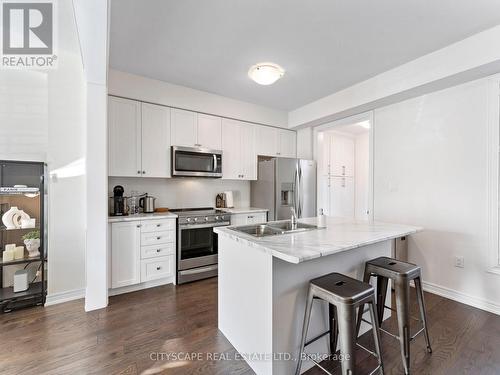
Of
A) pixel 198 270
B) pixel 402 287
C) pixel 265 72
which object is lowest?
pixel 198 270

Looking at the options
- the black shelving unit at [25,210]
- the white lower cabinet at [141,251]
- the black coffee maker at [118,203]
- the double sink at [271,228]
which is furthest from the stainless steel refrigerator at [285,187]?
the black shelving unit at [25,210]

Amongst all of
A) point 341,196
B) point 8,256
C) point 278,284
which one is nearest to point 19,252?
point 8,256

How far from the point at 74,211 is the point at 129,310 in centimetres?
128

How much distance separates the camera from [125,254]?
2725mm

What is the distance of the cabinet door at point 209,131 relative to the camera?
3.58 meters

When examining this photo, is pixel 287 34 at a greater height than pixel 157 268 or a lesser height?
greater

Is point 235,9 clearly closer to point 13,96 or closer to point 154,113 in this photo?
point 154,113

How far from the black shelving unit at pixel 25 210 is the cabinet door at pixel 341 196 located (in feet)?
14.8

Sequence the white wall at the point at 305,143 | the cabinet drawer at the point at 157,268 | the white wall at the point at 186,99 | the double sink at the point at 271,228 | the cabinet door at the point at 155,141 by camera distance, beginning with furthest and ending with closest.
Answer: the white wall at the point at 305,143
the cabinet door at the point at 155,141
the white wall at the point at 186,99
the cabinet drawer at the point at 157,268
the double sink at the point at 271,228

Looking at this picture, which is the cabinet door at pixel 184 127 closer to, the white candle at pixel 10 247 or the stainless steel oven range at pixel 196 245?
the stainless steel oven range at pixel 196 245

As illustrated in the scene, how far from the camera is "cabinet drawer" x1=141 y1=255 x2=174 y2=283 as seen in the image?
283cm

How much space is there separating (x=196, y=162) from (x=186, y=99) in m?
0.93

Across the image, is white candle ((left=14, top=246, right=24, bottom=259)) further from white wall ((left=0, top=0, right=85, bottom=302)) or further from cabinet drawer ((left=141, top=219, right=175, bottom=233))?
cabinet drawer ((left=141, top=219, right=175, bottom=233))

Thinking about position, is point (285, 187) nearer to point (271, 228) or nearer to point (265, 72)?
point (271, 228)
